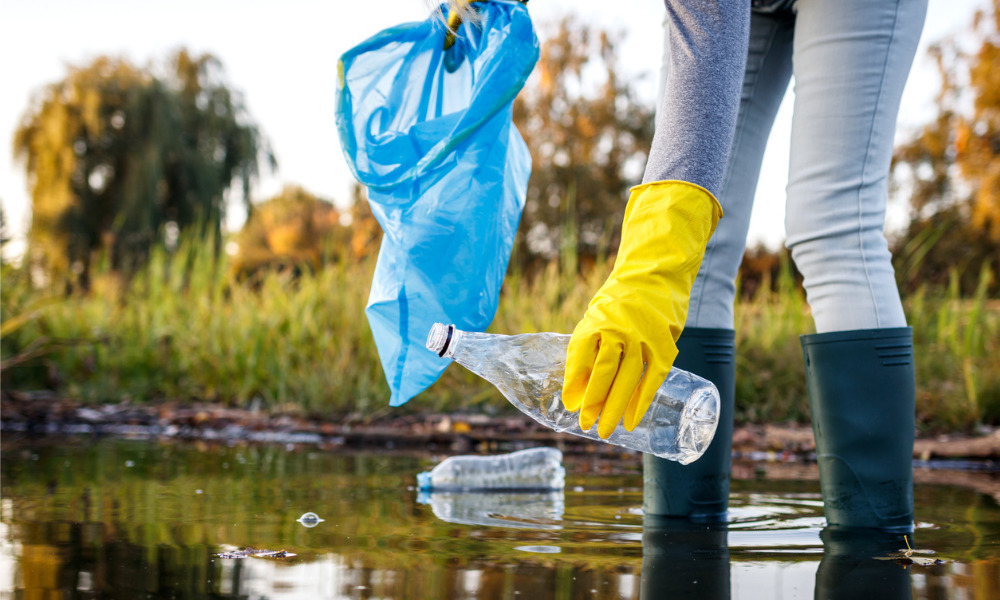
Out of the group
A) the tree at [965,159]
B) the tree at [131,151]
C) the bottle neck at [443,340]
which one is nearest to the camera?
the bottle neck at [443,340]

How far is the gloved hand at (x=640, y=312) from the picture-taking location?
47.4 inches

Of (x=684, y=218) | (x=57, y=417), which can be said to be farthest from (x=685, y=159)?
(x=57, y=417)

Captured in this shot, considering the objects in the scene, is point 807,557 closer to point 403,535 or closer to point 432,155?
point 403,535

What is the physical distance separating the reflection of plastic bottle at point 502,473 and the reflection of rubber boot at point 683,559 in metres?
0.59

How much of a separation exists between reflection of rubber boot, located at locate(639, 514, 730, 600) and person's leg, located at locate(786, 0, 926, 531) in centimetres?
29

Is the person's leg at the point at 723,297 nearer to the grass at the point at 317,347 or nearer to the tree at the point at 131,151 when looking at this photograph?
the grass at the point at 317,347

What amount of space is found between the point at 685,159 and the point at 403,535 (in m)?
0.87

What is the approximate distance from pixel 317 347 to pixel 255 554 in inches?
122

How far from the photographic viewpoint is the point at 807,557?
140 centimetres

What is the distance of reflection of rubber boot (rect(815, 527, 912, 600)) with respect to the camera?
3.92 ft

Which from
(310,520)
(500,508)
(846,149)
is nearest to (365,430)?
(500,508)

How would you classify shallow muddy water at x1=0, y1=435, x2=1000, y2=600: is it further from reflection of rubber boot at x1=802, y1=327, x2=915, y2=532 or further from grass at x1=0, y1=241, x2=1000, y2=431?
grass at x1=0, y1=241, x2=1000, y2=431

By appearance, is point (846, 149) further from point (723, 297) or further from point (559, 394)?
point (559, 394)

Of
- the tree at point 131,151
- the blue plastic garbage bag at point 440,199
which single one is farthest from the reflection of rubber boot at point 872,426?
the tree at point 131,151
